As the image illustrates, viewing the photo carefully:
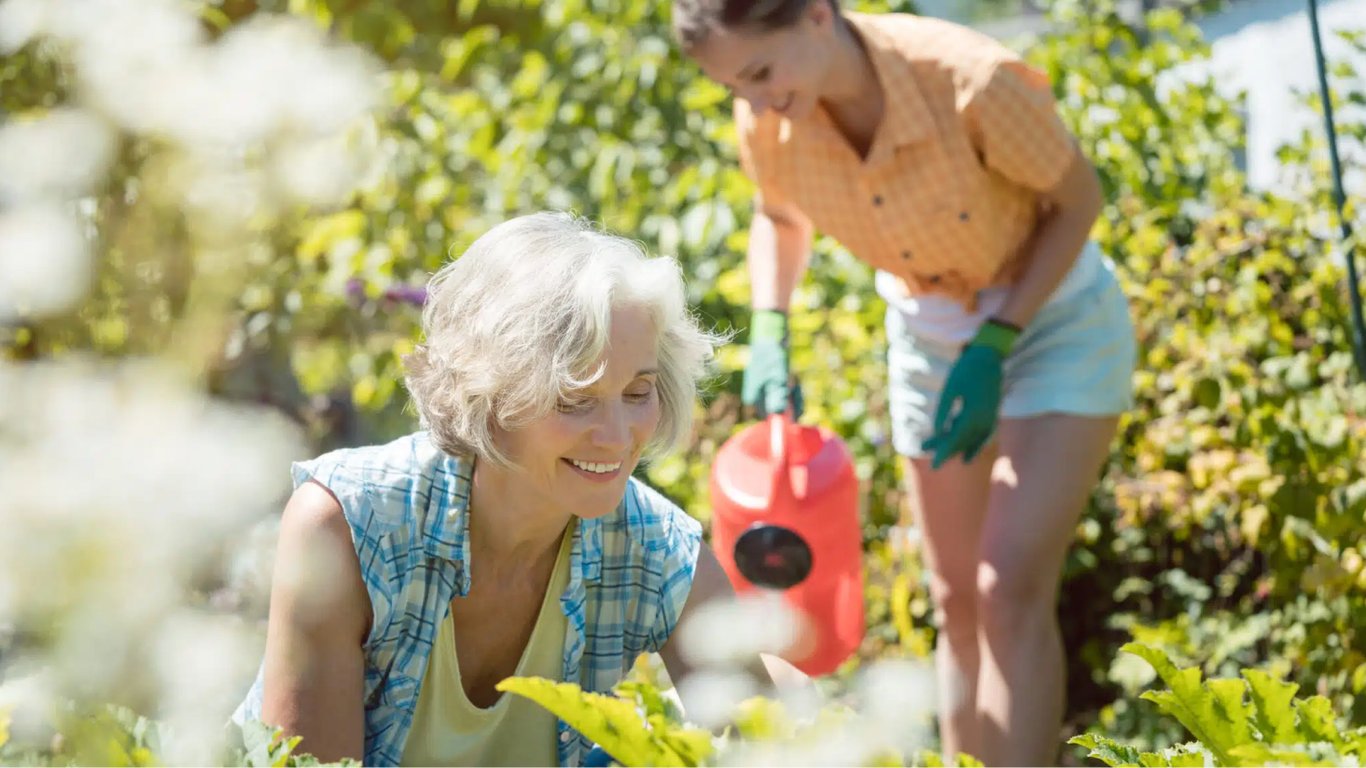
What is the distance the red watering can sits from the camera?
2451 mm

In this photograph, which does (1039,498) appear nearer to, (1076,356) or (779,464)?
(1076,356)

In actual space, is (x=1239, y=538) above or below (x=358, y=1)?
below

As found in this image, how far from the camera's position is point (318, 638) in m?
1.58

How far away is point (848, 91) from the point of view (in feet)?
7.61

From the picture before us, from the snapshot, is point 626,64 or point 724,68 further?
point 626,64

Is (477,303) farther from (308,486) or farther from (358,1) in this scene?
(358,1)

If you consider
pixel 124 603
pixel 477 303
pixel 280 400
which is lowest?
pixel 280 400

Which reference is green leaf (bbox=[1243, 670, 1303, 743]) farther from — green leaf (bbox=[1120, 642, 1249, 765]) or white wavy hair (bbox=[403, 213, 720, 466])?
white wavy hair (bbox=[403, 213, 720, 466])

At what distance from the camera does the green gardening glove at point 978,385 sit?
232cm

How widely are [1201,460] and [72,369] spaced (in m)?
2.58

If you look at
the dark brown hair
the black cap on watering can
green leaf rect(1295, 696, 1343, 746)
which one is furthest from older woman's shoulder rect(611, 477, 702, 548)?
green leaf rect(1295, 696, 1343, 746)

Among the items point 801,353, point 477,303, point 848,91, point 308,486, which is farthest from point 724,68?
point 801,353

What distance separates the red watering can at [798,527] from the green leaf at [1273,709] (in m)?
1.50

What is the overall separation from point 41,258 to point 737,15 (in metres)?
1.67
